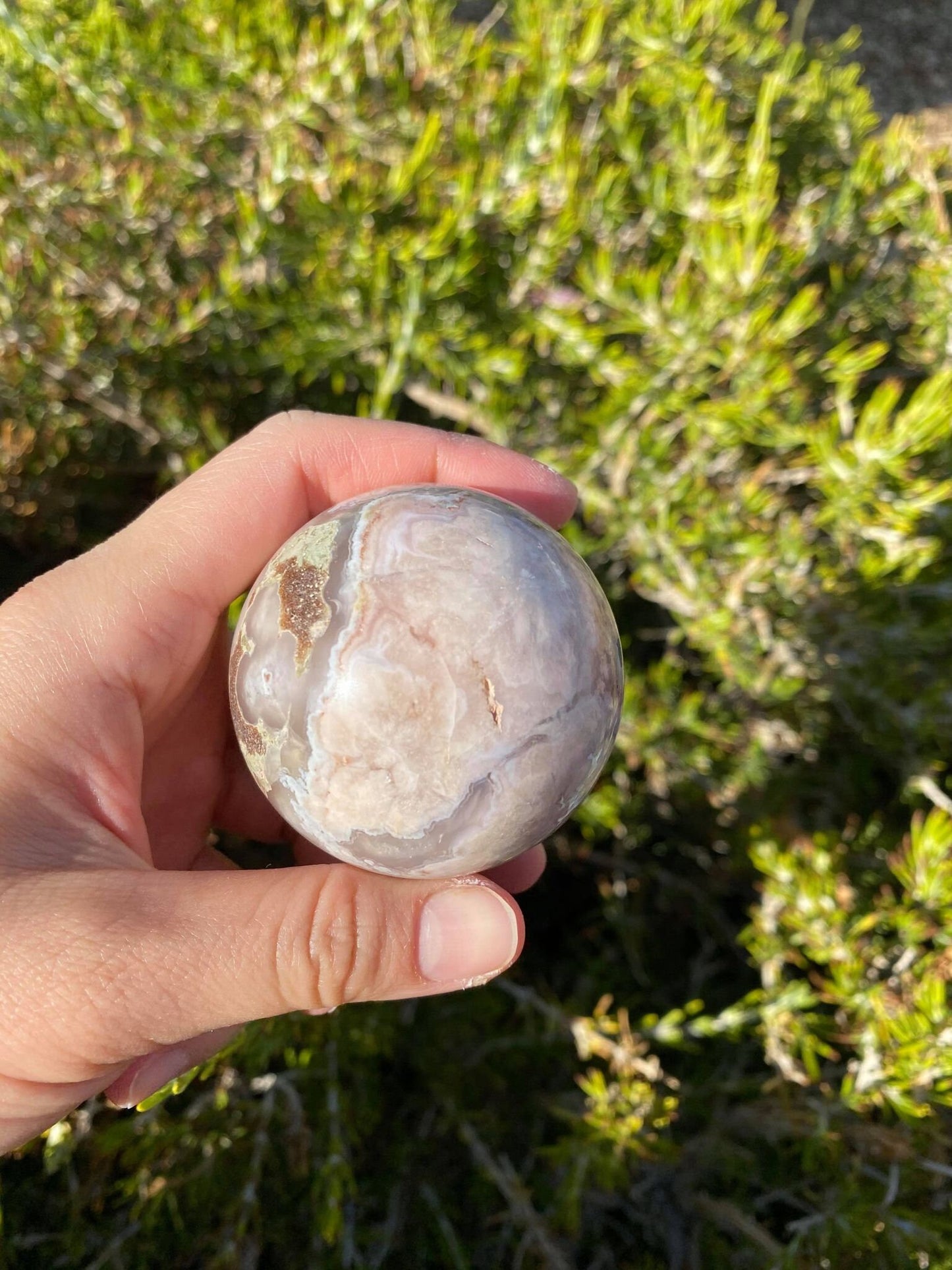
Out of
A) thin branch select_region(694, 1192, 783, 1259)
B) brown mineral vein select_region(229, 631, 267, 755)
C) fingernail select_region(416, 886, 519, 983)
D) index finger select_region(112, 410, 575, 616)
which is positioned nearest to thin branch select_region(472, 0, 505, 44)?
index finger select_region(112, 410, 575, 616)

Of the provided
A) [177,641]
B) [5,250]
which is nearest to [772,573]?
[177,641]

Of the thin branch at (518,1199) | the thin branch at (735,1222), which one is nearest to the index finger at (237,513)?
the thin branch at (518,1199)

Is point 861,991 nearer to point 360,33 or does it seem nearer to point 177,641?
point 177,641

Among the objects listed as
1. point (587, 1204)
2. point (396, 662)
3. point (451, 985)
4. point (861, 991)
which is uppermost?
point (396, 662)

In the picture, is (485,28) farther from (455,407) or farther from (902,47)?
(902,47)

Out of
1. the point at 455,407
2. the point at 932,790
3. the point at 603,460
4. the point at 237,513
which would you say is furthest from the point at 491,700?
the point at 932,790

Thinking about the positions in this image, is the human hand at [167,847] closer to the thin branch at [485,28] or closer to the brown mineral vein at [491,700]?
the brown mineral vein at [491,700]
